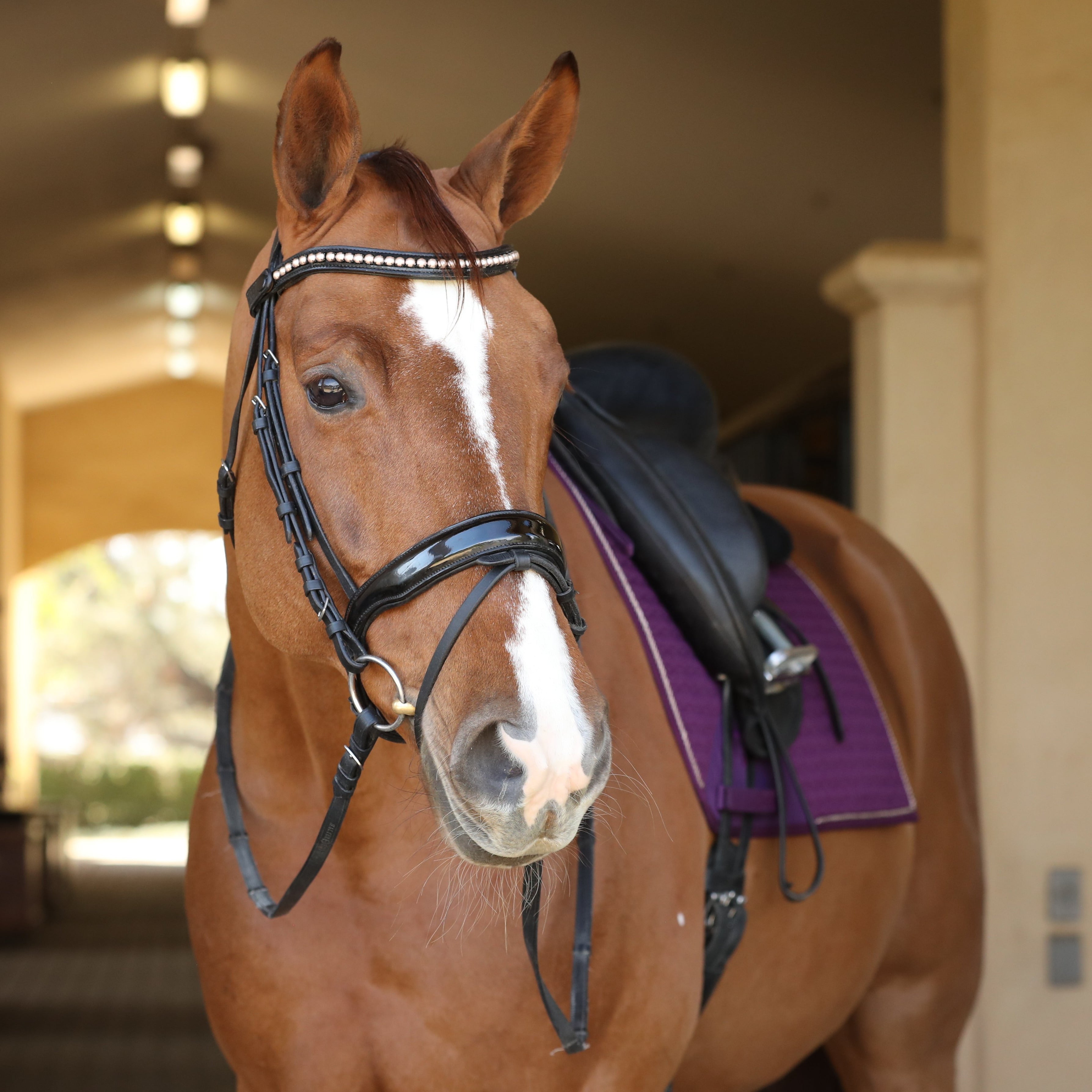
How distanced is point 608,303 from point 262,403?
21.7ft

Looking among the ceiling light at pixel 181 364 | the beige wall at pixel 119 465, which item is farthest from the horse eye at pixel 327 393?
the beige wall at pixel 119 465

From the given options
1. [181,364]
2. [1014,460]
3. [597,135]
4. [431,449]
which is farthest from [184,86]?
[181,364]

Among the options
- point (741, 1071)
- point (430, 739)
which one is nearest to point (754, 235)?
point (741, 1071)

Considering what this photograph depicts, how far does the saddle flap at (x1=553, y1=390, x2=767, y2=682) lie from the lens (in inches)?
68.5

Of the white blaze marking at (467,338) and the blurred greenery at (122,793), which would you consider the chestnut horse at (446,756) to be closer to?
the white blaze marking at (467,338)

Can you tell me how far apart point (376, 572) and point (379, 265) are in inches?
12.1

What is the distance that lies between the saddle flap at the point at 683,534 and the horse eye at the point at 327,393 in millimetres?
517

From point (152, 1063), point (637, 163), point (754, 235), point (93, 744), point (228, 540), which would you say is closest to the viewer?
point (228, 540)

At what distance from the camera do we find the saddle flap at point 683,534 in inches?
68.5

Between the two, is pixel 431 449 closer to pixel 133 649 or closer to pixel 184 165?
pixel 184 165

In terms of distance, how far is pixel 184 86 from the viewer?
18.9 ft

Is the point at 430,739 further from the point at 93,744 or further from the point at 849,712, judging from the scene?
the point at 93,744

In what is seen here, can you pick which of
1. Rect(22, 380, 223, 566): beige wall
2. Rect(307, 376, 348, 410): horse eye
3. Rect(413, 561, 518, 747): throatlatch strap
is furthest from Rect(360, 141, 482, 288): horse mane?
Rect(22, 380, 223, 566): beige wall

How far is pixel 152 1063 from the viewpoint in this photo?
484 centimetres
